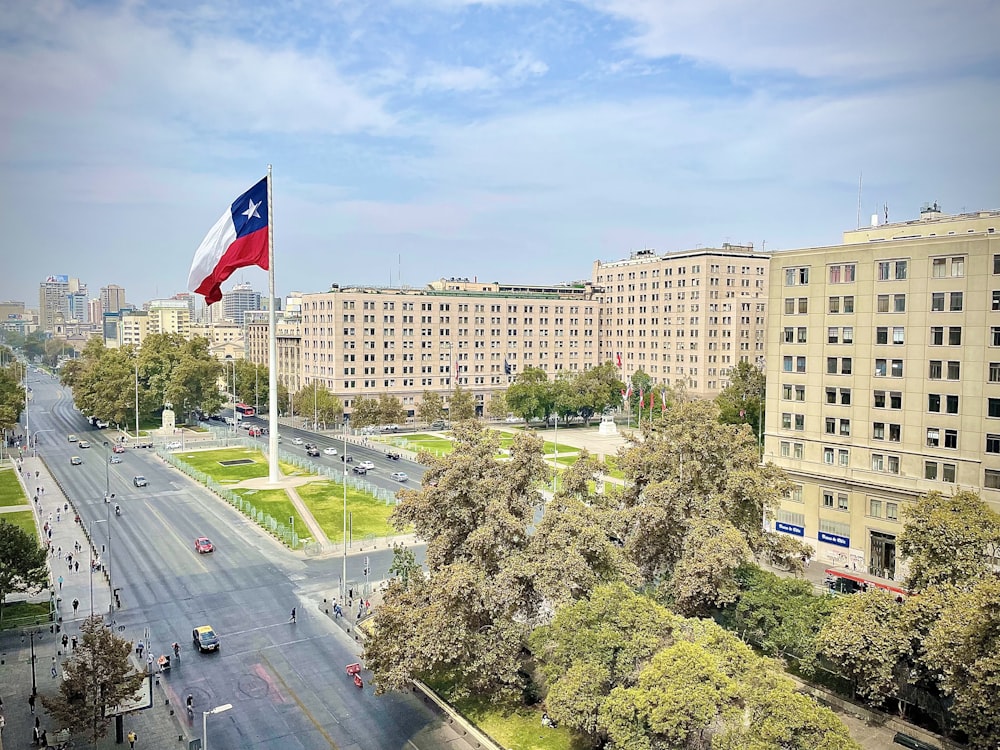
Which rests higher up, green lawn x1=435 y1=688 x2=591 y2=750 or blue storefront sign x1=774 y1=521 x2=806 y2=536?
blue storefront sign x1=774 y1=521 x2=806 y2=536

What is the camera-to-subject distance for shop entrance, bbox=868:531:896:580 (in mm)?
53938

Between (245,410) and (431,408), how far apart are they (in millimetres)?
46564

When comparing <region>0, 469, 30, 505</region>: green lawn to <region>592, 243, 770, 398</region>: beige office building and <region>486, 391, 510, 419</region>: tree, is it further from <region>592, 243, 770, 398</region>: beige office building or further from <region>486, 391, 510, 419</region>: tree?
<region>592, 243, 770, 398</region>: beige office building

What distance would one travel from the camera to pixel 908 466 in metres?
53.6

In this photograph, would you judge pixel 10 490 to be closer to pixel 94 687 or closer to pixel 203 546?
pixel 203 546

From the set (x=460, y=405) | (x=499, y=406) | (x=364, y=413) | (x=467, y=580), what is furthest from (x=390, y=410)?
(x=467, y=580)

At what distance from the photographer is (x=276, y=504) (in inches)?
3044

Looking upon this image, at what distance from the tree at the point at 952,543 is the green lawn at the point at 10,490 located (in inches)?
3184

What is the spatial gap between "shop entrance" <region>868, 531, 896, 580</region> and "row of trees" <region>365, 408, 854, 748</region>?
15581 millimetres

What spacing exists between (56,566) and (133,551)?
567cm

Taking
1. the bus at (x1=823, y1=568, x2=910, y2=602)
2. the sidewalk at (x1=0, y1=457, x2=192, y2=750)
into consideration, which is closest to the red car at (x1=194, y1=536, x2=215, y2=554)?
the sidewalk at (x1=0, y1=457, x2=192, y2=750)

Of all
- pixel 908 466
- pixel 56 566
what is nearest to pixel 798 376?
pixel 908 466

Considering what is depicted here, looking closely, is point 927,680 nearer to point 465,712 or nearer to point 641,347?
point 465,712

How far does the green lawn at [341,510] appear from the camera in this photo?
6800 centimetres
